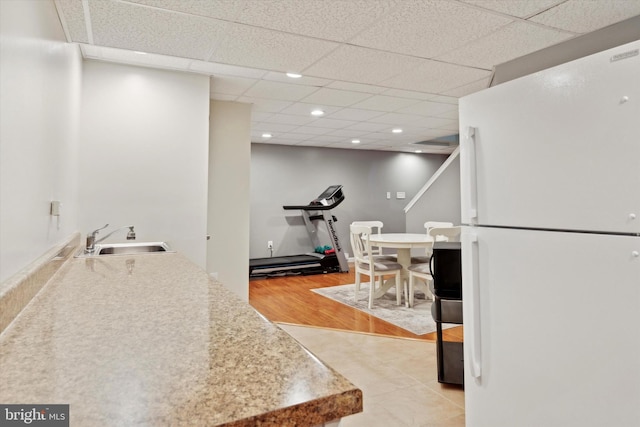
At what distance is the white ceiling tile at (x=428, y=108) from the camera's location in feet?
13.3

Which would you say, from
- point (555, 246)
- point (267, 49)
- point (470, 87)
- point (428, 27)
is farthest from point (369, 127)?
point (555, 246)

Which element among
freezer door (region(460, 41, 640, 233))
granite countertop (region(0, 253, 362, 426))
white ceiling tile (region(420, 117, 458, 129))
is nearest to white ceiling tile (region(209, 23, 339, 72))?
freezer door (region(460, 41, 640, 233))

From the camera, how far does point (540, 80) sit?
55.2 inches

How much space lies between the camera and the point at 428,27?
84.3 inches

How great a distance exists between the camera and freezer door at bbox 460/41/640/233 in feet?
3.77

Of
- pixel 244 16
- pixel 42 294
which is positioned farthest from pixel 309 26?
pixel 42 294

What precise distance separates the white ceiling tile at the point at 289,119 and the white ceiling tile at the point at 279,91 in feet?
2.36

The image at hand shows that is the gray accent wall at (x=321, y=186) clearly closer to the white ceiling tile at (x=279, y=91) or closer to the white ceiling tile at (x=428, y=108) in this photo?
the white ceiling tile at (x=428, y=108)

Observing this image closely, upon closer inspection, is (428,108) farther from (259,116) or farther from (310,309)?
(310,309)

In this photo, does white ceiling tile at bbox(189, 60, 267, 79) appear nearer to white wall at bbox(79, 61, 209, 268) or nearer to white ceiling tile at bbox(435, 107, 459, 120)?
white wall at bbox(79, 61, 209, 268)

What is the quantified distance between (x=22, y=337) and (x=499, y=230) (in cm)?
165

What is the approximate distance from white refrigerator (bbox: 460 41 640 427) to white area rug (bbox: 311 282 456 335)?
6.16 ft

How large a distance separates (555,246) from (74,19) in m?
2.69

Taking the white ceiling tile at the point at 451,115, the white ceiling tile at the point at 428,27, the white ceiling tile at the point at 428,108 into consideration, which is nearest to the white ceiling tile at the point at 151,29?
the white ceiling tile at the point at 428,27
